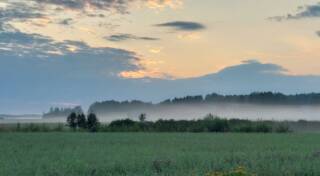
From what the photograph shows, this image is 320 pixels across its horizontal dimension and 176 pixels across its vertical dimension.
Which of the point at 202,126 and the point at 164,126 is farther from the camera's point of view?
the point at 164,126

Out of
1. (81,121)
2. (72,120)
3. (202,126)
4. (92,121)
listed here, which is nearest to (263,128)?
(202,126)

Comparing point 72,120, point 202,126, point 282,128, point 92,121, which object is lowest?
point 282,128

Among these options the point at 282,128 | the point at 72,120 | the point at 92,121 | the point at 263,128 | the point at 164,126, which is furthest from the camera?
the point at 72,120

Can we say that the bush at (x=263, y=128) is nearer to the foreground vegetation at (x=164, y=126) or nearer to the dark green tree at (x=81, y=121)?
the foreground vegetation at (x=164, y=126)

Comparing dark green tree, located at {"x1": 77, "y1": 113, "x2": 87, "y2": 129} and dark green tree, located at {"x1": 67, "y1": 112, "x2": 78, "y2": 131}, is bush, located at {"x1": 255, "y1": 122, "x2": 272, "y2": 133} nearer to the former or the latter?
dark green tree, located at {"x1": 77, "y1": 113, "x2": 87, "y2": 129}

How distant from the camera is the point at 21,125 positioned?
194 ft

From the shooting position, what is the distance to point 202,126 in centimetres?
6031

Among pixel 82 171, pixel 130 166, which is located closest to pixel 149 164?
pixel 130 166

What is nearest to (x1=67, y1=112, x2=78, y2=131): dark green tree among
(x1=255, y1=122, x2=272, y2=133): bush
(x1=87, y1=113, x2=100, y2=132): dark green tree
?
(x1=87, y1=113, x2=100, y2=132): dark green tree

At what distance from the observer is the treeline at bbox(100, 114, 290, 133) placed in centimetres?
5856

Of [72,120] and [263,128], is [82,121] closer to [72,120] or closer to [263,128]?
[72,120]

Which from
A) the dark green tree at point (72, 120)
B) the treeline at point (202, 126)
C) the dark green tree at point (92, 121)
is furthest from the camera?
the dark green tree at point (72, 120)

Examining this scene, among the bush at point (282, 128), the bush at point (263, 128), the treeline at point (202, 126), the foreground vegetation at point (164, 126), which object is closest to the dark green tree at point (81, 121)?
the foreground vegetation at point (164, 126)

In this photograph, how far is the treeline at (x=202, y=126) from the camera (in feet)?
192
